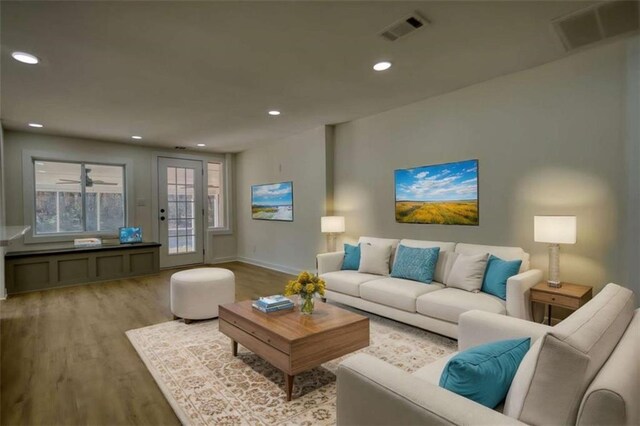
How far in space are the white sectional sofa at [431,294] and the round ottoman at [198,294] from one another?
1222 mm

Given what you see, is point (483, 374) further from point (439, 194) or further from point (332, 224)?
point (332, 224)

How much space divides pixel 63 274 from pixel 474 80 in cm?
629

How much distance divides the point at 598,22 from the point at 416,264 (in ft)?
7.84

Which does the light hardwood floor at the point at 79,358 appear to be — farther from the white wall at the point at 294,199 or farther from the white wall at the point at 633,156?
the white wall at the point at 633,156

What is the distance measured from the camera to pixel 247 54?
2.76m

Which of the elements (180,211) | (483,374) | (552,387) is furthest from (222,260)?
(552,387)

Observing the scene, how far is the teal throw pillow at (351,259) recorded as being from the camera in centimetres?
421

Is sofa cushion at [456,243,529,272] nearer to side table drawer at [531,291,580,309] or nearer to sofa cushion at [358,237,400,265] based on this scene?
side table drawer at [531,291,580,309]

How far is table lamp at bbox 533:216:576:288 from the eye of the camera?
2.72 m

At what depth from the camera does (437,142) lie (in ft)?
13.1

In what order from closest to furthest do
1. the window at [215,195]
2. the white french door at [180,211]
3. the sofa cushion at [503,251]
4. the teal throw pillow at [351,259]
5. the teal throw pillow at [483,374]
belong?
1. the teal throw pillow at [483,374]
2. the sofa cushion at [503,251]
3. the teal throw pillow at [351,259]
4. the white french door at [180,211]
5. the window at [215,195]

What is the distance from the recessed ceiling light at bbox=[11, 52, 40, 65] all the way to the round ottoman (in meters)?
2.27

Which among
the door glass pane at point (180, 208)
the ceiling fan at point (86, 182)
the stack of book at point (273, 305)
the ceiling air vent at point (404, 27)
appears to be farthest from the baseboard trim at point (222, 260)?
the ceiling air vent at point (404, 27)

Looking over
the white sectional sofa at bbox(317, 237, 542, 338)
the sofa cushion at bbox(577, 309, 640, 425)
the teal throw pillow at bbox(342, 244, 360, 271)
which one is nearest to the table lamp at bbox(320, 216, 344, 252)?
the teal throw pillow at bbox(342, 244, 360, 271)
